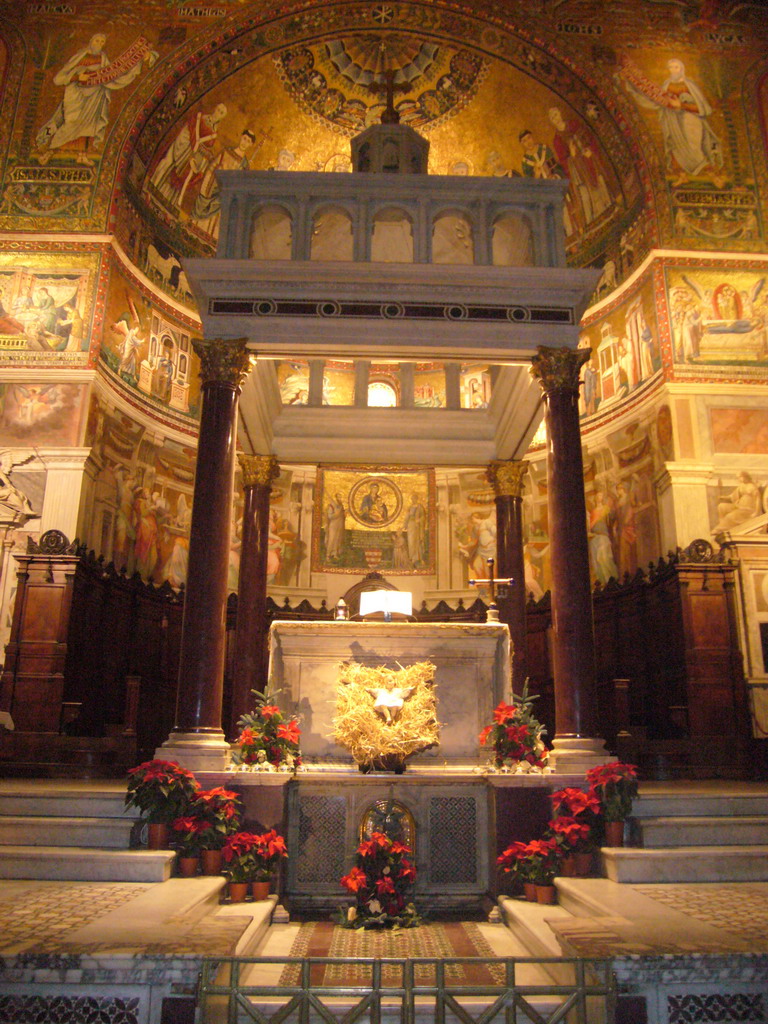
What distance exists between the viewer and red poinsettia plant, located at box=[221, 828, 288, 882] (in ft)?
26.4

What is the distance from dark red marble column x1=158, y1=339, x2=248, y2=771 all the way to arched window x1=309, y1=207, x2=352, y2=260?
2476mm

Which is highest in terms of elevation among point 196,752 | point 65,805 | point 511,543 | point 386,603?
point 511,543

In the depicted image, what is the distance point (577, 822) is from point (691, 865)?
3.75 feet

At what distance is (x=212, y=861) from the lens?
8.09m

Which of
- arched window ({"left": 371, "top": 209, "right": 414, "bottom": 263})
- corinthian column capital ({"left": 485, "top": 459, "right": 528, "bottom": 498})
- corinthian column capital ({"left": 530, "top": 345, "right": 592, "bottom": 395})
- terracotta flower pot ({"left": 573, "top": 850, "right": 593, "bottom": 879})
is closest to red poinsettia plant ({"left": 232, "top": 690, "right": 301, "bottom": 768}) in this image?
terracotta flower pot ({"left": 573, "top": 850, "right": 593, "bottom": 879})

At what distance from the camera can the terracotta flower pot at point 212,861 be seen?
318 inches

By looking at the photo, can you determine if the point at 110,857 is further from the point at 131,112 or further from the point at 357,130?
the point at 357,130

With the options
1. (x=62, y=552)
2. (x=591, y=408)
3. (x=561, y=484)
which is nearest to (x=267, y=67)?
(x=591, y=408)

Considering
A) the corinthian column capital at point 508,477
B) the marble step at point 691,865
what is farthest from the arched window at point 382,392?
the marble step at point 691,865

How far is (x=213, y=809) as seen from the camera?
8.34m

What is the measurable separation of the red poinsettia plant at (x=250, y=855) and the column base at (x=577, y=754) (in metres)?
3.36

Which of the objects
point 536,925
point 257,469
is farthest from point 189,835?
point 257,469

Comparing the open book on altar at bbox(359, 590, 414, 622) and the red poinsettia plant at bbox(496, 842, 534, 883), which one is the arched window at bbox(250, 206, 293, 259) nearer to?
the open book on altar at bbox(359, 590, 414, 622)

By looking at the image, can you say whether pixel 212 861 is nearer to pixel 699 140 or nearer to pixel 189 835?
pixel 189 835
